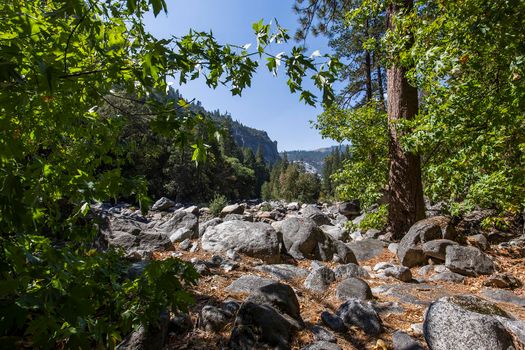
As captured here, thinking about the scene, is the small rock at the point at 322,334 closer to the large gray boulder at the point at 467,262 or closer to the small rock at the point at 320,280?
the small rock at the point at 320,280

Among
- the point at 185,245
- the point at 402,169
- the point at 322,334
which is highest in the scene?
the point at 402,169

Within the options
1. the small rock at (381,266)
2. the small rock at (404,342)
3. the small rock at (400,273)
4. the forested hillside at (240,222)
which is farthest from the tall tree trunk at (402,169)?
the small rock at (404,342)

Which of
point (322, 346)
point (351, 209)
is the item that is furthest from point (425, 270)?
point (351, 209)

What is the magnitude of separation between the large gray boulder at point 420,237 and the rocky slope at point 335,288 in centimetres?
2

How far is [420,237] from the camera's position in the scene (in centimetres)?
614

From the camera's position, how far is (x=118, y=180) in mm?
1620

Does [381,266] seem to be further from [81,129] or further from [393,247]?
[81,129]

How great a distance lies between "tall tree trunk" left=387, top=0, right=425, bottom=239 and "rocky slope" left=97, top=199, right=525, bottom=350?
25.5 inches

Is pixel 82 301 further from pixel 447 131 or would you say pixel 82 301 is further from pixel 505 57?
pixel 505 57

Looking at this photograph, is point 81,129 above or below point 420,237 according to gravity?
above

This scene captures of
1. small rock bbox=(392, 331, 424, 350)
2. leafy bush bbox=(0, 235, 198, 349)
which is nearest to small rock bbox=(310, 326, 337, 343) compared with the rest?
small rock bbox=(392, 331, 424, 350)

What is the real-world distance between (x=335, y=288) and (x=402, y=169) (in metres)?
3.92

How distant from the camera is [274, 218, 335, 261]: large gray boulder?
243 inches

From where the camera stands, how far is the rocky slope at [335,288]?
8.73ft
